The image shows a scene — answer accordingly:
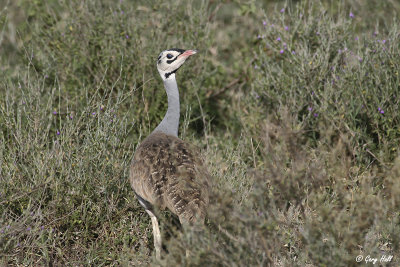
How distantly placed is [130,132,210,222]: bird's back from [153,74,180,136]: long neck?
0.29 metres

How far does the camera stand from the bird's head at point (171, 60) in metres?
4.36

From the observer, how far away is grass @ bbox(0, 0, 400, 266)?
9.68 feet

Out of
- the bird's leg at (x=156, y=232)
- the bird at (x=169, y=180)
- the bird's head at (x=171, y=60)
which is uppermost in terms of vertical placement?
the bird's head at (x=171, y=60)

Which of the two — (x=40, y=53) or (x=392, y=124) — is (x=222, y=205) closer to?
(x=392, y=124)

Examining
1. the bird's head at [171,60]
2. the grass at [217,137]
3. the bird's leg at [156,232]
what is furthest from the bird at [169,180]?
the bird's head at [171,60]

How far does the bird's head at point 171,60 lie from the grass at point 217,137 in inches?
14.4

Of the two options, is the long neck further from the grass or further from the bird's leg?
the bird's leg

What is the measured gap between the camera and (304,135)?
505 cm

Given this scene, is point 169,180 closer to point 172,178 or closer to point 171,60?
point 172,178

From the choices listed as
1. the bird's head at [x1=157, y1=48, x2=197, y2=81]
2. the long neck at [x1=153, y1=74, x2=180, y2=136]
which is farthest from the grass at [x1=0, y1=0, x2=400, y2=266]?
the bird's head at [x1=157, y1=48, x2=197, y2=81]

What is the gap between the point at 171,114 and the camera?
433 centimetres

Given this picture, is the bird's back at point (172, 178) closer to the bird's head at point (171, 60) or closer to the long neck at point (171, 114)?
the long neck at point (171, 114)

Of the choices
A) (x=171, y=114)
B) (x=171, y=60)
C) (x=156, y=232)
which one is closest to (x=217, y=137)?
(x=171, y=114)

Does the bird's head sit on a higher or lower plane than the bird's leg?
higher
